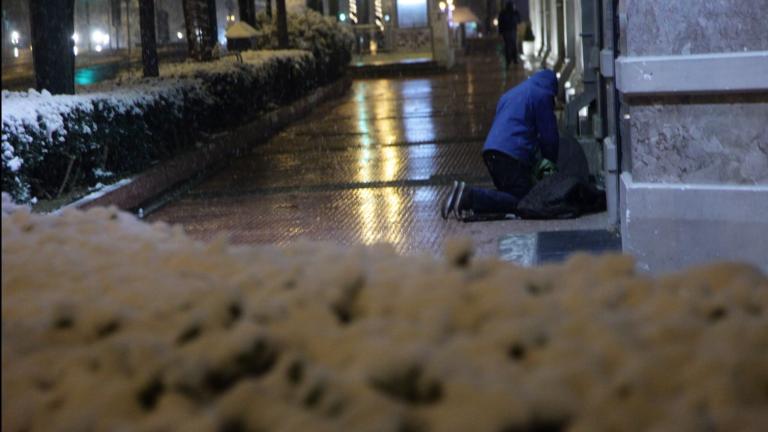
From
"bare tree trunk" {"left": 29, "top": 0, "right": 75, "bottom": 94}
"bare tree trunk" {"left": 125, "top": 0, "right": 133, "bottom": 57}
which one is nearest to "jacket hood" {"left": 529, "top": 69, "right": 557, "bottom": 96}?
"bare tree trunk" {"left": 29, "top": 0, "right": 75, "bottom": 94}

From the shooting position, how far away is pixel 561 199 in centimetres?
1021

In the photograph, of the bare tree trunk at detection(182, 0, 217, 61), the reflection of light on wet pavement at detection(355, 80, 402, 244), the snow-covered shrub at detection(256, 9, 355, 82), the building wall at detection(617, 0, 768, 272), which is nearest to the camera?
the building wall at detection(617, 0, 768, 272)

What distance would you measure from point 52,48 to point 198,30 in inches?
342

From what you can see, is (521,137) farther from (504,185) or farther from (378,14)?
(378,14)

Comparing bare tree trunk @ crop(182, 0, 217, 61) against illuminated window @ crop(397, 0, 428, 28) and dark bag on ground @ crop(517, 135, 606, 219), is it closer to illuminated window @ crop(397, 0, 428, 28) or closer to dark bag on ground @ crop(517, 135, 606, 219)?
dark bag on ground @ crop(517, 135, 606, 219)

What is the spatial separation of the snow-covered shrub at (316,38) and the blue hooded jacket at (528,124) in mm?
19116

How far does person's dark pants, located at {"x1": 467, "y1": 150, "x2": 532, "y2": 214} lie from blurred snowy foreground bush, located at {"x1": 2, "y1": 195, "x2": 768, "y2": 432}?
7235 mm

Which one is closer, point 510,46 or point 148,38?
point 148,38

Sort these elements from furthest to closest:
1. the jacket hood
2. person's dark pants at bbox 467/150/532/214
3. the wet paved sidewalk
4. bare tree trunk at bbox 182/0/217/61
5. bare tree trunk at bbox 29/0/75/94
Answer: bare tree trunk at bbox 182/0/217/61, bare tree trunk at bbox 29/0/75/94, the jacket hood, person's dark pants at bbox 467/150/532/214, the wet paved sidewalk

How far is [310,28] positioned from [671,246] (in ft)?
82.2

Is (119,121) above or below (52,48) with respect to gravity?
below

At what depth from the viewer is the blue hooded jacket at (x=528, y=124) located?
10.7 metres

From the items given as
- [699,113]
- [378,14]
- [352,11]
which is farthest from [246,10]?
[699,113]

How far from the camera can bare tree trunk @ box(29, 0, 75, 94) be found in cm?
1406
